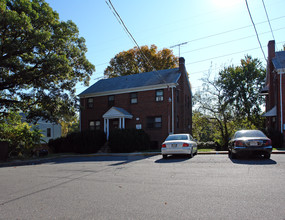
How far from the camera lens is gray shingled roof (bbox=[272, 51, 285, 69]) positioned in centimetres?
2138

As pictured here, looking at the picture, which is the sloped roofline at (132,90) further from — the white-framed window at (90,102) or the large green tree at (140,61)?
the large green tree at (140,61)

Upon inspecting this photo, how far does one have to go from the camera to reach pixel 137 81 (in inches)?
1101

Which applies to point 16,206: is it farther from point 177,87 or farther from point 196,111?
point 196,111

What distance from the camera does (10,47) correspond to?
53.0 feet

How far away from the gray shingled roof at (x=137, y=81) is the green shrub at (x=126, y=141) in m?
6.37

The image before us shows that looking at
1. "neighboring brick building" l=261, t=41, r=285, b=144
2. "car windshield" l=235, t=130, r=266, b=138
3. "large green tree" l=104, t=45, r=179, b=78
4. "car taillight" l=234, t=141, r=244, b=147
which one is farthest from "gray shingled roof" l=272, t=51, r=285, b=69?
"large green tree" l=104, t=45, r=179, b=78

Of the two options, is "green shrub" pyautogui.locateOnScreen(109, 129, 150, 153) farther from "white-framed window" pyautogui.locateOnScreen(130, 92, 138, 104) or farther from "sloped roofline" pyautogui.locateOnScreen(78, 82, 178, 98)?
"sloped roofline" pyautogui.locateOnScreen(78, 82, 178, 98)

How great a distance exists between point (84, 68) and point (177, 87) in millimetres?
9812

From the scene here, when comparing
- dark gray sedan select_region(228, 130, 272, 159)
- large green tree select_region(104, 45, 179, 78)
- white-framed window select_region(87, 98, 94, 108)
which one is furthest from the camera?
large green tree select_region(104, 45, 179, 78)

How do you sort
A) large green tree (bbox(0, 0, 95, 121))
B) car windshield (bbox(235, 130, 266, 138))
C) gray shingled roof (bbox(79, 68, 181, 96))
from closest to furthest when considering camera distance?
car windshield (bbox(235, 130, 266, 138)) → large green tree (bbox(0, 0, 95, 121)) → gray shingled roof (bbox(79, 68, 181, 96))

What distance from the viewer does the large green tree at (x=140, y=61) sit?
132ft

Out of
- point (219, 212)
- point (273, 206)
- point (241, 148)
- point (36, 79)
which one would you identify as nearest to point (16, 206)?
point (219, 212)

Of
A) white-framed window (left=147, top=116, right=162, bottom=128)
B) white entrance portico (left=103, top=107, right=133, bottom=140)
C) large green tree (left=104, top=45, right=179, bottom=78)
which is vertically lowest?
white-framed window (left=147, top=116, right=162, bottom=128)

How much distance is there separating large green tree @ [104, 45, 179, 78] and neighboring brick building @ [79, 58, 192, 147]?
1147 centimetres
